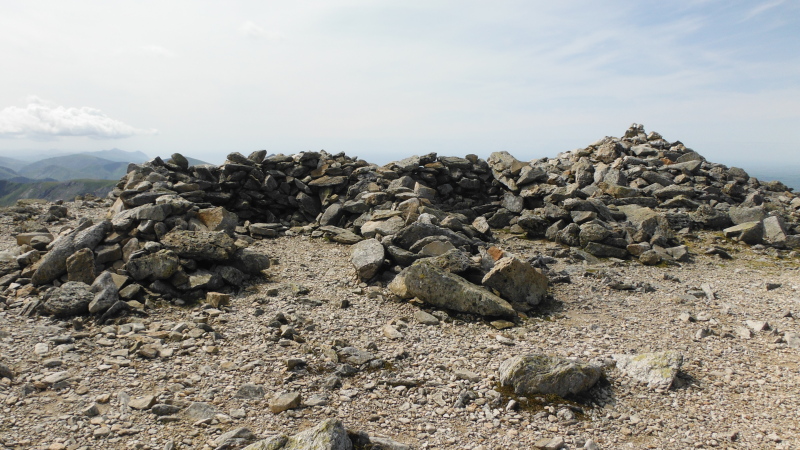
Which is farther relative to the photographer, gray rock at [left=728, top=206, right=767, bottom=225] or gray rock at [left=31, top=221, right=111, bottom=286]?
gray rock at [left=728, top=206, right=767, bottom=225]

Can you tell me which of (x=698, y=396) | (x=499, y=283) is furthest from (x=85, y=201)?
(x=698, y=396)

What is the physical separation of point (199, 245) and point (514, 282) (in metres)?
10.9

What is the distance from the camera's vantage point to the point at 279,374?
10.4m

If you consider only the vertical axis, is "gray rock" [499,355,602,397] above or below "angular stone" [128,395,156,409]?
above

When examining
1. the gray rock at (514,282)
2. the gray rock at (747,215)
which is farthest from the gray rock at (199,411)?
the gray rock at (747,215)

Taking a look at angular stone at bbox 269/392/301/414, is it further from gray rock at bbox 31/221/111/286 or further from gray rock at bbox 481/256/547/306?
gray rock at bbox 31/221/111/286

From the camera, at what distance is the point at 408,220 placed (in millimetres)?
19625

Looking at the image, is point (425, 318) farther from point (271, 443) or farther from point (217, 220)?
point (217, 220)

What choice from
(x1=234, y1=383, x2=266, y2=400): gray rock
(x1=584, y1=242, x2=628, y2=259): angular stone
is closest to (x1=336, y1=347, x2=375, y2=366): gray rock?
(x1=234, y1=383, x2=266, y2=400): gray rock

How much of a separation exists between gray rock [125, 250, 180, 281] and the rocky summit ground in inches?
52.9

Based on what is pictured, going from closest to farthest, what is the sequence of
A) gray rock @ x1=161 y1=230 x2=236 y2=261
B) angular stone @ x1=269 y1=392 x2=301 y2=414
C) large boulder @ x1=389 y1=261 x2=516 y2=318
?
angular stone @ x1=269 y1=392 x2=301 y2=414, large boulder @ x1=389 y1=261 x2=516 y2=318, gray rock @ x1=161 y1=230 x2=236 y2=261

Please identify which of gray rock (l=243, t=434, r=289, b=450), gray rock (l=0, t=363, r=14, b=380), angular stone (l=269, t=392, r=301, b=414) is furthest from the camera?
gray rock (l=0, t=363, r=14, b=380)

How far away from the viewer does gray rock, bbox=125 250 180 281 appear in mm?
14703

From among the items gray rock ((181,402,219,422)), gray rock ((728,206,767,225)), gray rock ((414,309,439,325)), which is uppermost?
gray rock ((728,206,767,225))
